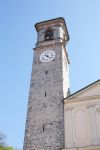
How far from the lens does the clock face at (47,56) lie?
21.3 meters

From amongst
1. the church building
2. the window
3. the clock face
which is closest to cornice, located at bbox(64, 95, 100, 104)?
the church building

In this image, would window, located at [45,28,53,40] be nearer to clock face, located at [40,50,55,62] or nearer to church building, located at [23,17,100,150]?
clock face, located at [40,50,55,62]

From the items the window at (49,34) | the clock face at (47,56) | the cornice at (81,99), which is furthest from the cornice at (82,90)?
the window at (49,34)

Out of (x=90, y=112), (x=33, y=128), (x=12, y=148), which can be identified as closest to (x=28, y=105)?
(x=33, y=128)

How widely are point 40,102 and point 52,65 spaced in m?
3.75

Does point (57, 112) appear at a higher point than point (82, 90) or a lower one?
lower

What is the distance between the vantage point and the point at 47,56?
21.6 m

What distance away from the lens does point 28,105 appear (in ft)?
60.2

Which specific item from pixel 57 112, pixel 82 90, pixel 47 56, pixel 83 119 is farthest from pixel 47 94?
pixel 47 56

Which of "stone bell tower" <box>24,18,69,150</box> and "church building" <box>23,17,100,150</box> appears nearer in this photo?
"church building" <box>23,17,100,150</box>

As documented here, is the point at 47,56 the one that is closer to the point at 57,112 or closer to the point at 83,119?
the point at 57,112

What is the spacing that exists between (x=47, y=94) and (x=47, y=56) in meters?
4.23

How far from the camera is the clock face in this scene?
69.8ft

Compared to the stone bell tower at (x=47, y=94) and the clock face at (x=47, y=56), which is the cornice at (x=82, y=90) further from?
the clock face at (x=47, y=56)
